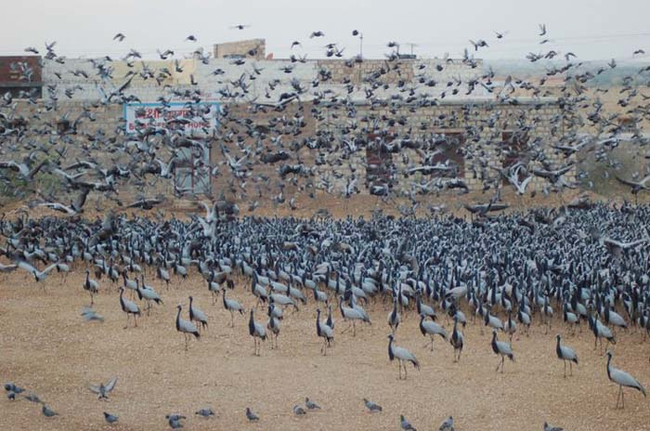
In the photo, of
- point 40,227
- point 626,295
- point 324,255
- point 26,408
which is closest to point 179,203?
point 40,227

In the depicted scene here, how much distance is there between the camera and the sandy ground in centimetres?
1369

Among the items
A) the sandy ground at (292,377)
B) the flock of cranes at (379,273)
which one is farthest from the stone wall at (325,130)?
the sandy ground at (292,377)

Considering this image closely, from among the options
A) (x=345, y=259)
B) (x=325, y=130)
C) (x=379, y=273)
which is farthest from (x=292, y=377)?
(x=325, y=130)

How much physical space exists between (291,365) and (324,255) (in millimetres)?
8483

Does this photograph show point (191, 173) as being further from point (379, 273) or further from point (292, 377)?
point (292, 377)

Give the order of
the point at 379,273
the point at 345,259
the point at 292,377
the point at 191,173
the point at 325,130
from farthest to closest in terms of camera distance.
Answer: the point at 325,130 < the point at 191,173 < the point at 345,259 < the point at 379,273 < the point at 292,377

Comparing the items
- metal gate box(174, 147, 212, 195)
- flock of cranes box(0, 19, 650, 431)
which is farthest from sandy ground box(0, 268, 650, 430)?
metal gate box(174, 147, 212, 195)

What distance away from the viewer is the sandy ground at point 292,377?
A: 44.9ft

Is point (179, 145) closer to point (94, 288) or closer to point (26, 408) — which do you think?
point (94, 288)

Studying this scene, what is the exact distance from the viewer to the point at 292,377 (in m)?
15.6

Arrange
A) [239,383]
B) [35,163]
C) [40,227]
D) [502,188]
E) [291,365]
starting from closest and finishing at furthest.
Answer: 1. [239,383]
2. [291,365]
3. [40,227]
4. [35,163]
5. [502,188]

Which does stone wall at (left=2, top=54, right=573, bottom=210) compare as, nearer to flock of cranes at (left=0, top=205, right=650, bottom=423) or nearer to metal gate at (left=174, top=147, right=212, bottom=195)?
metal gate at (left=174, top=147, right=212, bottom=195)

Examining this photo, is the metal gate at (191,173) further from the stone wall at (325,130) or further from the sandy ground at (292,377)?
the sandy ground at (292,377)

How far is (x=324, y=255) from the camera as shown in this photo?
24719 millimetres
